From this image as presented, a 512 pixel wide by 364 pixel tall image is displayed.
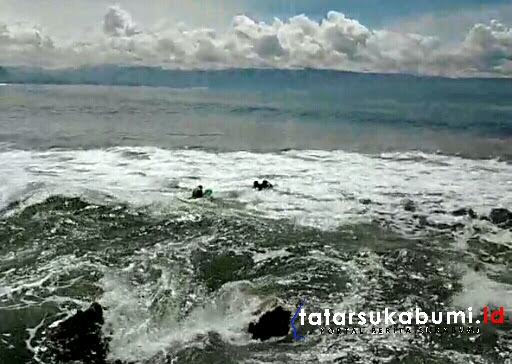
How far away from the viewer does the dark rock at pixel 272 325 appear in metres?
5.53

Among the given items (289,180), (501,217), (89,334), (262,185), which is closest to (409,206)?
(501,217)

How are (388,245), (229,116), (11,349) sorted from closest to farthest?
(11,349)
(388,245)
(229,116)

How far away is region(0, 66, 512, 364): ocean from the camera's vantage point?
5.50 m

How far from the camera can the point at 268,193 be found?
10.7m

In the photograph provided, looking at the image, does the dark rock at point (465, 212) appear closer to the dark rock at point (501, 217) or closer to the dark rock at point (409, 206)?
the dark rock at point (501, 217)

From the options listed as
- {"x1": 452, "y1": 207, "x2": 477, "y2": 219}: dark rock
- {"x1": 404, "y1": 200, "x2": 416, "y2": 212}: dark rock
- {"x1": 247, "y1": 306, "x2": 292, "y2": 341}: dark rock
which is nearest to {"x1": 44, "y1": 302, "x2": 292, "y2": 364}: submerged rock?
{"x1": 247, "y1": 306, "x2": 292, "y2": 341}: dark rock

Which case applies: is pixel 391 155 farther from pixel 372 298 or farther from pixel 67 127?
pixel 67 127

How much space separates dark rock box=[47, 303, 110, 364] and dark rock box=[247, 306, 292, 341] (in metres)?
1.44

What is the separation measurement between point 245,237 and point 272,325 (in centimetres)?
274

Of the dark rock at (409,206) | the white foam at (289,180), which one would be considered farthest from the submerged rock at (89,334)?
the dark rock at (409,206)

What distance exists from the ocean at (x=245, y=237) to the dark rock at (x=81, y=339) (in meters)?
0.14

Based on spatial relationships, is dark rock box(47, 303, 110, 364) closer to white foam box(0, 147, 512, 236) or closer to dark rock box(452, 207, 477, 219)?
white foam box(0, 147, 512, 236)

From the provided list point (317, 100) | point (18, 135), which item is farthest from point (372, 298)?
point (317, 100)

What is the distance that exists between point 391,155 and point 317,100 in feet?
40.3
